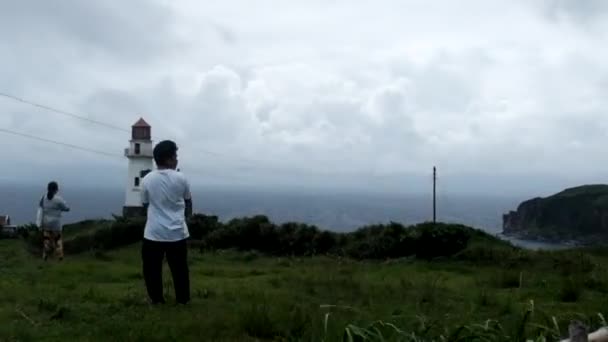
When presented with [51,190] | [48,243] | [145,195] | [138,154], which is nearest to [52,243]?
[48,243]

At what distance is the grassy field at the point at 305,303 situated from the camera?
200 inches

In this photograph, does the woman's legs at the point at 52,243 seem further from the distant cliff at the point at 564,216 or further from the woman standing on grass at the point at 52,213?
the distant cliff at the point at 564,216

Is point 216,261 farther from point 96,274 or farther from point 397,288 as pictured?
point 397,288

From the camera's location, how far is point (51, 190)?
1229 cm

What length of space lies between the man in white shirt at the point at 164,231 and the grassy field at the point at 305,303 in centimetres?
23

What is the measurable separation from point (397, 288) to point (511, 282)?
6.83 feet

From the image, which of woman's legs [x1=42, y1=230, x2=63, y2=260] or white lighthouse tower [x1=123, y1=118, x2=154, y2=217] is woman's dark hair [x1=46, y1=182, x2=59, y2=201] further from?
white lighthouse tower [x1=123, y1=118, x2=154, y2=217]

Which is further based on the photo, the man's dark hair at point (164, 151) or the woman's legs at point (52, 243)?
the woman's legs at point (52, 243)

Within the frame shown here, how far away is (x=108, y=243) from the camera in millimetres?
20172

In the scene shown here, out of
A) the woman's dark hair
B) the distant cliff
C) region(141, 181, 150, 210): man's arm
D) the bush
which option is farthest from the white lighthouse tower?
region(141, 181, 150, 210): man's arm

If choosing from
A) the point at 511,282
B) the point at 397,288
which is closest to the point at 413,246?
the point at 511,282

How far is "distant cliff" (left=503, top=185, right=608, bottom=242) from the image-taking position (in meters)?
31.0

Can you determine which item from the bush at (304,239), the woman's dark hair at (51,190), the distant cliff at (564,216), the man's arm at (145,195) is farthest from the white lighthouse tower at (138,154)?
the man's arm at (145,195)

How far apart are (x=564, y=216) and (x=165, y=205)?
101 ft
